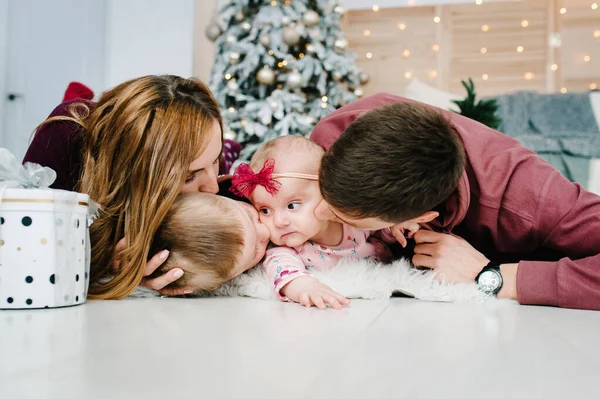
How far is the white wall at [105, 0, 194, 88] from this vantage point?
4301 mm

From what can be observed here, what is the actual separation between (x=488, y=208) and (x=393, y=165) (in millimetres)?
367

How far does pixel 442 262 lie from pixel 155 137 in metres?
0.78

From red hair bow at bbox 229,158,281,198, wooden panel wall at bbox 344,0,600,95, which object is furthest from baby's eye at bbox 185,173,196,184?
wooden panel wall at bbox 344,0,600,95

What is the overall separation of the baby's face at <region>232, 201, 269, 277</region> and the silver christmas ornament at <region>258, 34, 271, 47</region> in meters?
2.46

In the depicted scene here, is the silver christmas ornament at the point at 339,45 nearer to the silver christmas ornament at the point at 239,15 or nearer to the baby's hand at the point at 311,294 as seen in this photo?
the silver christmas ornament at the point at 239,15

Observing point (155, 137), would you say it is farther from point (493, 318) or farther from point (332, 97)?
point (332, 97)

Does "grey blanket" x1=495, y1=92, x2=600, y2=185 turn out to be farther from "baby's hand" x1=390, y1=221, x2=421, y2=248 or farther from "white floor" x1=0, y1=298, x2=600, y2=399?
"white floor" x1=0, y1=298, x2=600, y2=399

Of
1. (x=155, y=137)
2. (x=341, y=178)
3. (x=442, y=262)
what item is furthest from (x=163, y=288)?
(x=442, y=262)

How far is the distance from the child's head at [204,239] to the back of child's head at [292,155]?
20 cm

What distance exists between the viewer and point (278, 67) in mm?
3832

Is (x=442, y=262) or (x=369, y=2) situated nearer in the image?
(x=442, y=262)

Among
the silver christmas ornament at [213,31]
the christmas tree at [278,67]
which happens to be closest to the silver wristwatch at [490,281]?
the christmas tree at [278,67]

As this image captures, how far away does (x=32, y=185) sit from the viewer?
1185 millimetres

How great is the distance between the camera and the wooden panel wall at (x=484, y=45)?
170 inches
